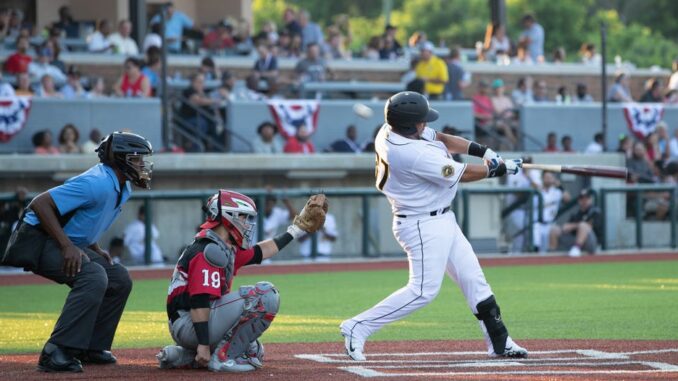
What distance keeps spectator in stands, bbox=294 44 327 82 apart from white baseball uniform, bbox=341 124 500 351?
13.4 metres

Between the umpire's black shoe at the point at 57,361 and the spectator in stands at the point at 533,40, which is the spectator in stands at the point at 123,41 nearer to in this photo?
the spectator in stands at the point at 533,40

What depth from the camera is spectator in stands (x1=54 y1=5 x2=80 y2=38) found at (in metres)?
23.2

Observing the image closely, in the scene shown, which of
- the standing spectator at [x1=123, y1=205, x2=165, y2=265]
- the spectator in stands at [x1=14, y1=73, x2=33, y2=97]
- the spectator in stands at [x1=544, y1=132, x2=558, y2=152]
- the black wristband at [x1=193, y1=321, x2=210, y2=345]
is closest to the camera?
the black wristband at [x1=193, y1=321, x2=210, y2=345]

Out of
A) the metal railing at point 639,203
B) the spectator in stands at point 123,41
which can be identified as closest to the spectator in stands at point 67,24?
the spectator in stands at point 123,41

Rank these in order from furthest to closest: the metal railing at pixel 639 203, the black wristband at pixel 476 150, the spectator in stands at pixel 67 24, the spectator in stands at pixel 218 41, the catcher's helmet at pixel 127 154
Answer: the spectator in stands at pixel 67 24 → the spectator in stands at pixel 218 41 → the metal railing at pixel 639 203 → the black wristband at pixel 476 150 → the catcher's helmet at pixel 127 154

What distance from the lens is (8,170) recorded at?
17750 mm

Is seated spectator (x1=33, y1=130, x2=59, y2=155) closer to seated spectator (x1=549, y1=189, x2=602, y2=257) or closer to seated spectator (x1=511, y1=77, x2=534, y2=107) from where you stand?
seated spectator (x1=549, y1=189, x2=602, y2=257)

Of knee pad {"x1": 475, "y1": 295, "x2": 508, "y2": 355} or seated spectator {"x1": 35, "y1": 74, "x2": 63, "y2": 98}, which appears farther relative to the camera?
seated spectator {"x1": 35, "y1": 74, "x2": 63, "y2": 98}

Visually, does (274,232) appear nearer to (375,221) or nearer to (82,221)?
(375,221)

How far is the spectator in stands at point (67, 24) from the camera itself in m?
23.2

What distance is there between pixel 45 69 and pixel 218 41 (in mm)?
4483

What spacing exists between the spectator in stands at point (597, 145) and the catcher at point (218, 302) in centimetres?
1526

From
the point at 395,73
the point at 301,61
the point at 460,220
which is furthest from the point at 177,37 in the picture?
the point at 460,220

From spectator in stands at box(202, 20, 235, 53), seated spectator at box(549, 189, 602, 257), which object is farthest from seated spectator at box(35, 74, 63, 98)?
seated spectator at box(549, 189, 602, 257)
